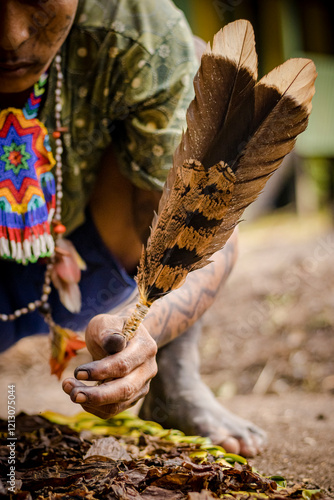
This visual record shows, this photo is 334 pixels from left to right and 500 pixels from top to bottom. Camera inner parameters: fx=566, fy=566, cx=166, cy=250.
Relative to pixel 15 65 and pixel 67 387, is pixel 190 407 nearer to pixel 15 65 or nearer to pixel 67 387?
pixel 67 387

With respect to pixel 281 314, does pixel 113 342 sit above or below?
above

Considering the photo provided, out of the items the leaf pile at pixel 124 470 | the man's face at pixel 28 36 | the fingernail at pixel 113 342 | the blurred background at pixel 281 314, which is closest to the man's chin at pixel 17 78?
the man's face at pixel 28 36

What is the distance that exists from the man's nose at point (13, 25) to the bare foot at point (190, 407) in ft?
3.36

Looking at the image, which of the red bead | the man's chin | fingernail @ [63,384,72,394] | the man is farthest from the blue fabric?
fingernail @ [63,384,72,394]

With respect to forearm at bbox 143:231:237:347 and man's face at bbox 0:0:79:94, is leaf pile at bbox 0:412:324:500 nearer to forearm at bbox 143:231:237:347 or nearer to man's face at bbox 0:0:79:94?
forearm at bbox 143:231:237:347

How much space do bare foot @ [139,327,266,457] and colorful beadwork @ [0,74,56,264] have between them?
57 centimetres

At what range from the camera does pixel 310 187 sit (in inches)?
243

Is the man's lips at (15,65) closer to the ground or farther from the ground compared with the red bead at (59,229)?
farther from the ground

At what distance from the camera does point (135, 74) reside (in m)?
1.55

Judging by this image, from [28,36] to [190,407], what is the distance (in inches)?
44.6

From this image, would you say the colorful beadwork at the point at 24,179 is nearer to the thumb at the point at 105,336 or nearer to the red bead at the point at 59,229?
the red bead at the point at 59,229

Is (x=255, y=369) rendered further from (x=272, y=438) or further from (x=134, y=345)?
(x=134, y=345)

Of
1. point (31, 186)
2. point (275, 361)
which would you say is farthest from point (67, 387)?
point (275, 361)

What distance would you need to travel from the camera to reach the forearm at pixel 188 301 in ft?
4.62
